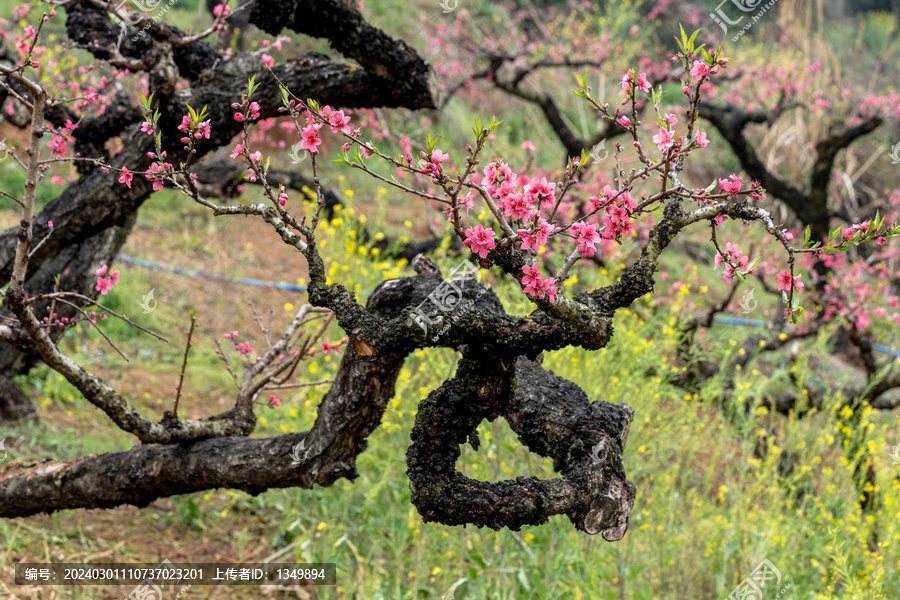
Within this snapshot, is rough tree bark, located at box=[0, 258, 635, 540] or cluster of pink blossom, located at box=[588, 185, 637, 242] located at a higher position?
cluster of pink blossom, located at box=[588, 185, 637, 242]

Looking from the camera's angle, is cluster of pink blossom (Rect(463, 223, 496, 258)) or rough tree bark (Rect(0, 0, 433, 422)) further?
rough tree bark (Rect(0, 0, 433, 422))

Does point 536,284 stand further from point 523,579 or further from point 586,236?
point 523,579

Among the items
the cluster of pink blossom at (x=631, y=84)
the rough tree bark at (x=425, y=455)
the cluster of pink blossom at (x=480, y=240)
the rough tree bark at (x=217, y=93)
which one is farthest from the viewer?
the rough tree bark at (x=217, y=93)

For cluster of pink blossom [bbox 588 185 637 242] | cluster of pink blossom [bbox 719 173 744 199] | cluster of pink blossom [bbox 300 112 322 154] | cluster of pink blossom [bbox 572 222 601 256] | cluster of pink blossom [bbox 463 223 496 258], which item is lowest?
cluster of pink blossom [bbox 463 223 496 258]

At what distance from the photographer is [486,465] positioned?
3.38 m

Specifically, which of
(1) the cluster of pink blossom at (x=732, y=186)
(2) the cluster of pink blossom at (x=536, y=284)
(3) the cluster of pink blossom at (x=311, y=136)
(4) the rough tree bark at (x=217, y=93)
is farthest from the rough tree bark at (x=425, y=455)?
(4) the rough tree bark at (x=217, y=93)

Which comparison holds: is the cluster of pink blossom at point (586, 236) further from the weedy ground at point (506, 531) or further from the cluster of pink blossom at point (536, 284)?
the weedy ground at point (506, 531)

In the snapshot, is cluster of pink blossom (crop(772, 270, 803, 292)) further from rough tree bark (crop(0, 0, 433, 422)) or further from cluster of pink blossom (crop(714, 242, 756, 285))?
rough tree bark (crop(0, 0, 433, 422))

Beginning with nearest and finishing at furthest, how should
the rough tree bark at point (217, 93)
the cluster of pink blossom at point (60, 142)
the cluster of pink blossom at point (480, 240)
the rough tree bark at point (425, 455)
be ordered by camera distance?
the cluster of pink blossom at point (480, 240), the rough tree bark at point (425, 455), the cluster of pink blossom at point (60, 142), the rough tree bark at point (217, 93)

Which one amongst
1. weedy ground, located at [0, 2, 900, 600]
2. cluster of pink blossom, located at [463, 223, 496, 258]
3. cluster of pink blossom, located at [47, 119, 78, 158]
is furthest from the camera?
weedy ground, located at [0, 2, 900, 600]

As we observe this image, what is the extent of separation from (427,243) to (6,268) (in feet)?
10.1

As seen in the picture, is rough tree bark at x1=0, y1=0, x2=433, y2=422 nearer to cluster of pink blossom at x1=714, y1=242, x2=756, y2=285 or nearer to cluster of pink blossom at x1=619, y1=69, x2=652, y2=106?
cluster of pink blossom at x1=619, y1=69, x2=652, y2=106

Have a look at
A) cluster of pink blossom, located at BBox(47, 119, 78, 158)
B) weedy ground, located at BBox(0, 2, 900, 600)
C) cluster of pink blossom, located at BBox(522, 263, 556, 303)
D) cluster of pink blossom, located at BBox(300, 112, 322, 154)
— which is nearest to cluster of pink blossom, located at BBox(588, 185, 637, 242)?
cluster of pink blossom, located at BBox(522, 263, 556, 303)

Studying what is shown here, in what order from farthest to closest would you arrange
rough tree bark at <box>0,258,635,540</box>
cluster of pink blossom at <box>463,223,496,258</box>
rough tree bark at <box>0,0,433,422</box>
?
rough tree bark at <box>0,0,433,422</box>
rough tree bark at <box>0,258,635,540</box>
cluster of pink blossom at <box>463,223,496,258</box>
